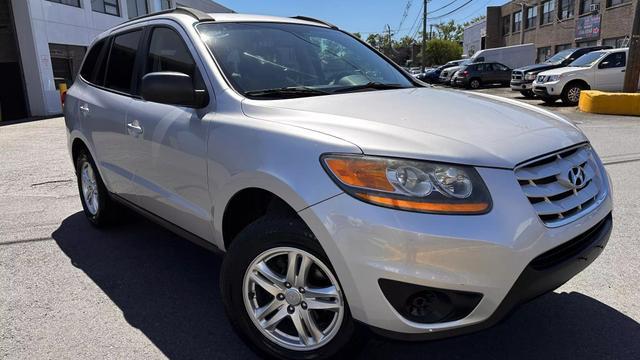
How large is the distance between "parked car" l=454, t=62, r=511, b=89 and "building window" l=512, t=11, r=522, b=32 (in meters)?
18.1

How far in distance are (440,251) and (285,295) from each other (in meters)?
0.85

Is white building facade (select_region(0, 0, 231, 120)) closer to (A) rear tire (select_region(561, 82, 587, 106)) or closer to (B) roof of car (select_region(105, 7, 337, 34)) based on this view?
(B) roof of car (select_region(105, 7, 337, 34))

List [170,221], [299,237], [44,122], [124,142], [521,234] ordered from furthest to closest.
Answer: [44,122] < [124,142] < [170,221] < [299,237] < [521,234]

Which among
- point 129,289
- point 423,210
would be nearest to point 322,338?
point 423,210

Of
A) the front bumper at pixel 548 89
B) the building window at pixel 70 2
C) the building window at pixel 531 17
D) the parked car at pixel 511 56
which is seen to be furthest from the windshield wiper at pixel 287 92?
the building window at pixel 531 17

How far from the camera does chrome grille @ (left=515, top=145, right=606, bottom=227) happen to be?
2166mm

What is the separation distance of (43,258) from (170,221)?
1486mm

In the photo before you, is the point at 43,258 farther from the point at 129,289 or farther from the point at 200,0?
the point at 200,0

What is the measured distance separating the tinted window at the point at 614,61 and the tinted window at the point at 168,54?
16.2 metres

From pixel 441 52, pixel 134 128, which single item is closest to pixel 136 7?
pixel 134 128

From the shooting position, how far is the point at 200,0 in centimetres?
3444

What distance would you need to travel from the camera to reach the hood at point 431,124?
84.7 inches

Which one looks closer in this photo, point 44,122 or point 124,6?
point 44,122

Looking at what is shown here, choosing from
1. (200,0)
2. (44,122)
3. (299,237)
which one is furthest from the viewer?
(200,0)
